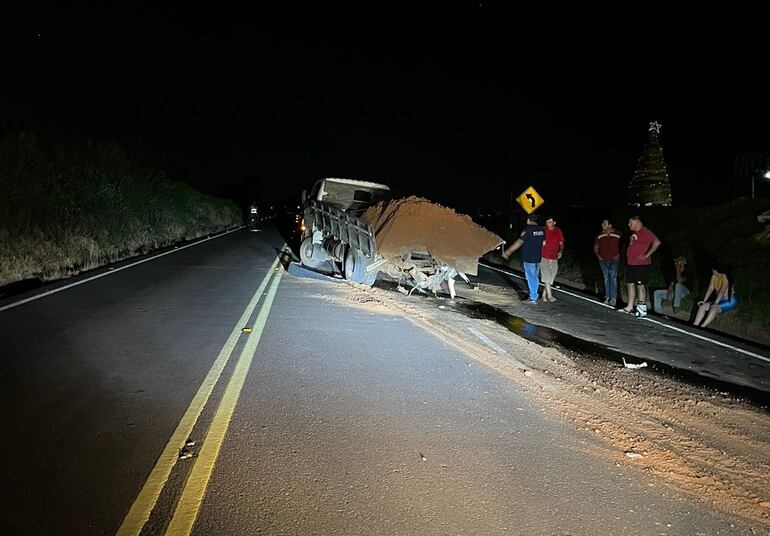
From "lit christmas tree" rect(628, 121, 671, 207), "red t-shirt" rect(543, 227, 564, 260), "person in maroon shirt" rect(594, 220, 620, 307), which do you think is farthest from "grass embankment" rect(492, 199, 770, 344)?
"lit christmas tree" rect(628, 121, 671, 207)

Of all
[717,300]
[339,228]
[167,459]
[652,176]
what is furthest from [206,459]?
[652,176]

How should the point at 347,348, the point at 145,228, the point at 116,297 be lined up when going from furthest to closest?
the point at 145,228 → the point at 116,297 → the point at 347,348

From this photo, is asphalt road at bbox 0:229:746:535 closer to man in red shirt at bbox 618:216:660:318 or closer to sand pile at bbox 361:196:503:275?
sand pile at bbox 361:196:503:275

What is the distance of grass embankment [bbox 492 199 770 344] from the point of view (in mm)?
10766

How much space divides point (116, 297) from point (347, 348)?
566cm

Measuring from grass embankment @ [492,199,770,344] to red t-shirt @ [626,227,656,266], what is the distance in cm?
211

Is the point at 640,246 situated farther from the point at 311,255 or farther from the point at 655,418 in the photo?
the point at 311,255

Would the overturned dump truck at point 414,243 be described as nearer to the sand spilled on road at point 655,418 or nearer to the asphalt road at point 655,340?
the asphalt road at point 655,340

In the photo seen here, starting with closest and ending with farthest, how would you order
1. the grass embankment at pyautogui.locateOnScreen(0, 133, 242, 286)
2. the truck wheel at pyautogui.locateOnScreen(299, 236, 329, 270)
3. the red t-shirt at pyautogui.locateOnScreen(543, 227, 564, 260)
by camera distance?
the red t-shirt at pyautogui.locateOnScreen(543, 227, 564, 260) → the grass embankment at pyautogui.locateOnScreen(0, 133, 242, 286) → the truck wheel at pyautogui.locateOnScreen(299, 236, 329, 270)

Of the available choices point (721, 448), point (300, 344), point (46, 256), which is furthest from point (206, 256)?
point (721, 448)

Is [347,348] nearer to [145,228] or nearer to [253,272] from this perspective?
[253,272]

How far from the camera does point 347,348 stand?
689cm

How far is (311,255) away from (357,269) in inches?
142

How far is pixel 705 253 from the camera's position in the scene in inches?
578
